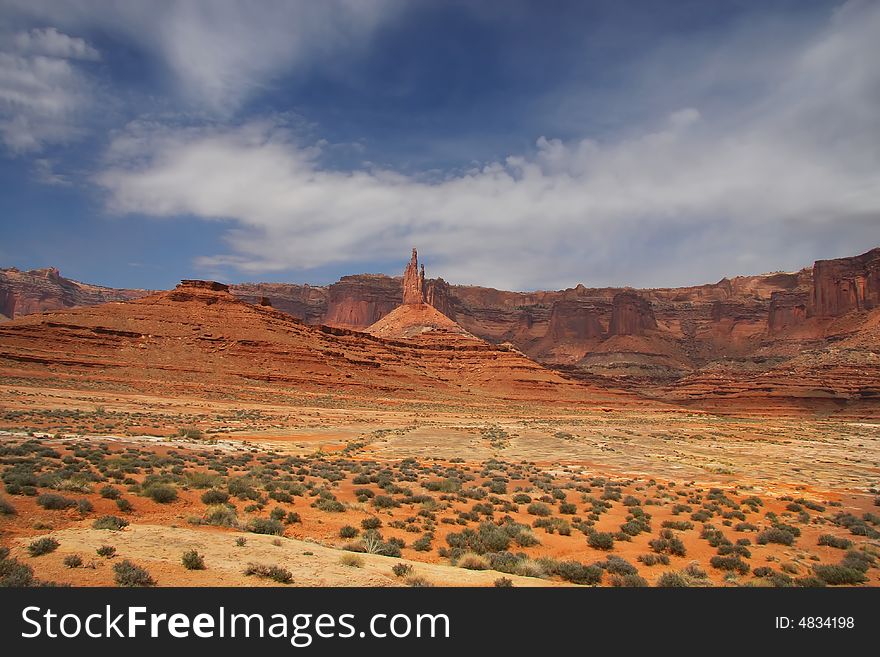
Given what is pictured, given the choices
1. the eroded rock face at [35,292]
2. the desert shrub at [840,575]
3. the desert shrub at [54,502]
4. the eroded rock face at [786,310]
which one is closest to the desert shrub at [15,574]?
the desert shrub at [54,502]

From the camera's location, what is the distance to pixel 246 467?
17.5 metres

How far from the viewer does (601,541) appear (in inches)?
426

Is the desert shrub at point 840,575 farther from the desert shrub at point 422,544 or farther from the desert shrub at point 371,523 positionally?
the desert shrub at point 371,523

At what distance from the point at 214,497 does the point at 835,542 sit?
1390cm

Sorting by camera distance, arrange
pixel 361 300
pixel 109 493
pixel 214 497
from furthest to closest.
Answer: pixel 361 300 → pixel 214 497 → pixel 109 493

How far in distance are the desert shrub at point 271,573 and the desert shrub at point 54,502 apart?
511 cm

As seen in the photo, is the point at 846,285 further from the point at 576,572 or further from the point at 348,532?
the point at 348,532

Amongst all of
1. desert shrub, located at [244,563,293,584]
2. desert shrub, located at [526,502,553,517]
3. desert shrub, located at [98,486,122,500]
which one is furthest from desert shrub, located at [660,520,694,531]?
desert shrub, located at [98,486,122,500]

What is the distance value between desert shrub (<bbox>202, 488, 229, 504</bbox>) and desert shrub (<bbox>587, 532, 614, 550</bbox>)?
8.32 m

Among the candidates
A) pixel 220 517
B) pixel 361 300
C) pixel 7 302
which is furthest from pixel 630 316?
pixel 7 302

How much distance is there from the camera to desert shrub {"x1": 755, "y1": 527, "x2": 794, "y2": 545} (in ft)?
37.6

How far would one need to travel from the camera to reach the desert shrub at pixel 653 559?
9783 mm

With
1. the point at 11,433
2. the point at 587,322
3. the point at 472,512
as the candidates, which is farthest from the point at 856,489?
the point at 587,322
